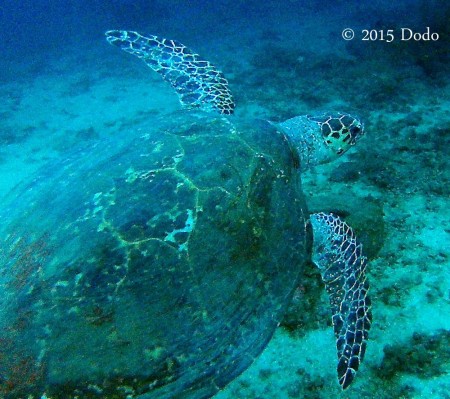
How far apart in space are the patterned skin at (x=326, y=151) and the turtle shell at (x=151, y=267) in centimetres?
47

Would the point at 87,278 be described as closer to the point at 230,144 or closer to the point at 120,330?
the point at 120,330

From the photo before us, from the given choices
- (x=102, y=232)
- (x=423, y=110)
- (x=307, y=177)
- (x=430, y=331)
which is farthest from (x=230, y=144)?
(x=423, y=110)

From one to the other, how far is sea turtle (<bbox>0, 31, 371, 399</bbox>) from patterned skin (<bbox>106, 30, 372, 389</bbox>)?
0.02 meters

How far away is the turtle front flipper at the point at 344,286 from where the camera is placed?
2.67 m

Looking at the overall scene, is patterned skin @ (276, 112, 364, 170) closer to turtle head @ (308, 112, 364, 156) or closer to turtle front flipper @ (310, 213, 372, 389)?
turtle head @ (308, 112, 364, 156)

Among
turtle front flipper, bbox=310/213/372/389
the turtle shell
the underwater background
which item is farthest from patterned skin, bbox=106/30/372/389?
the turtle shell

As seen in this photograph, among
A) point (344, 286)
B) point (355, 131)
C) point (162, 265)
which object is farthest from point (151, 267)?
point (355, 131)

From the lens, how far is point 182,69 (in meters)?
4.84

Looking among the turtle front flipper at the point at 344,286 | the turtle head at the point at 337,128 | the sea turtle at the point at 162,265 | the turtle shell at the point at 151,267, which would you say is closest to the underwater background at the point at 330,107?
the turtle front flipper at the point at 344,286

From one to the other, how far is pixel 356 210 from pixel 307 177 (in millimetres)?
1467

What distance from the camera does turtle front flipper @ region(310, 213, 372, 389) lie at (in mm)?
2666

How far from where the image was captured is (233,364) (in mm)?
2383

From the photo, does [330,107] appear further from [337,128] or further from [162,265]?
[162,265]

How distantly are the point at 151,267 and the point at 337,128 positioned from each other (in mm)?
2728
